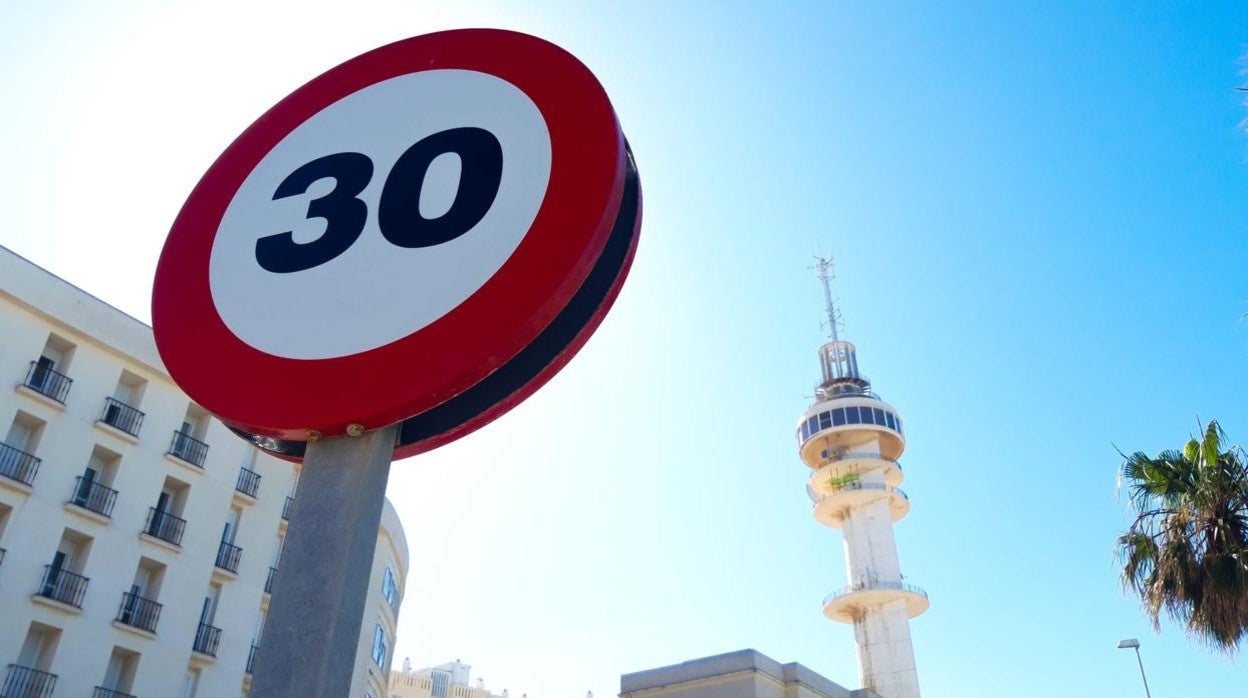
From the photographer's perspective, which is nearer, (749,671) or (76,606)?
(749,671)

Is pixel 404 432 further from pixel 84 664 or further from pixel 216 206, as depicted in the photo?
pixel 84 664

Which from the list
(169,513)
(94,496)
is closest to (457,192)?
(94,496)

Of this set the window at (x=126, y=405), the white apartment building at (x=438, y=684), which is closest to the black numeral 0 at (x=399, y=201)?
the window at (x=126, y=405)

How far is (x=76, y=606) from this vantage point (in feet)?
76.3

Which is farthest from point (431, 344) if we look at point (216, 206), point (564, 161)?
point (216, 206)

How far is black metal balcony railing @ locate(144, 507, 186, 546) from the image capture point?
2590 cm

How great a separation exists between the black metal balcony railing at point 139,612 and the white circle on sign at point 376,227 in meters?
22.3

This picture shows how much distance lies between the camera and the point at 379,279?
537 centimetres

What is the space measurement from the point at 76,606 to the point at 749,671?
54.6ft

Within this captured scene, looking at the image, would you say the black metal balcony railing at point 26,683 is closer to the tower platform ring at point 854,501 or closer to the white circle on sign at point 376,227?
the white circle on sign at point 376,227

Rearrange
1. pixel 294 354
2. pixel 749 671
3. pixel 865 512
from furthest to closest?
pixel 865 512
pixel 749 671
pixel 294 354

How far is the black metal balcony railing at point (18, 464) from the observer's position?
23.1 meters

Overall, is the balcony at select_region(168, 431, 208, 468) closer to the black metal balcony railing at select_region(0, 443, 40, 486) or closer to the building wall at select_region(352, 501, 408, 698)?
the black metal balcony railing at select_region(0, 443, 40, 486)

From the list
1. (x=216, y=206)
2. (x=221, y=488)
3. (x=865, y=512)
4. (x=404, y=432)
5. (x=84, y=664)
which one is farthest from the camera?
(x=865, y=512)
